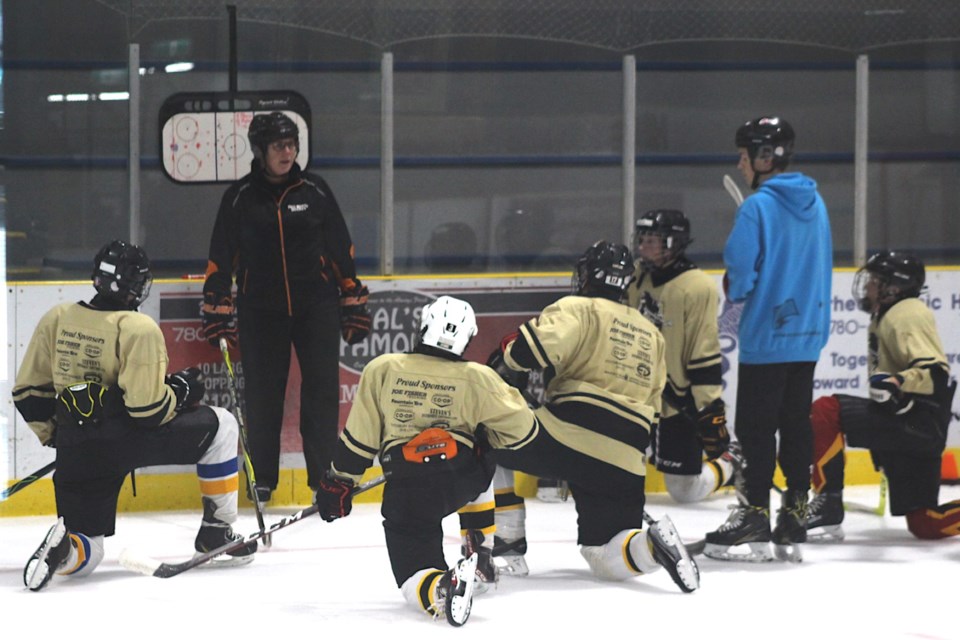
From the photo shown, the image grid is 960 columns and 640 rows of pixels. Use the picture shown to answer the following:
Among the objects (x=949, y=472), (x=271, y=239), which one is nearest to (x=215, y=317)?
(x=271, y=239)

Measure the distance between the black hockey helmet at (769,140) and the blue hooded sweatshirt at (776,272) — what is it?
0.07 metres

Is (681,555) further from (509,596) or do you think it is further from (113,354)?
(113,354)

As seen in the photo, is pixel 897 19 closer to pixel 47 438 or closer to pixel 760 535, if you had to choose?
pixel 760 535

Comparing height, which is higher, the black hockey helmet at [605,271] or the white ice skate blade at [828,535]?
the black hockey helmet at [605,271]

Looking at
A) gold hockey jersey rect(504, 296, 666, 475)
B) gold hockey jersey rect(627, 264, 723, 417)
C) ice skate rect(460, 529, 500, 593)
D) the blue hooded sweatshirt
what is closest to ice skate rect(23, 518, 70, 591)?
ice skate rect(460, 529, 500, 593)

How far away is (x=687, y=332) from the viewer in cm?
535

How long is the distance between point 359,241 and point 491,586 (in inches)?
94.4

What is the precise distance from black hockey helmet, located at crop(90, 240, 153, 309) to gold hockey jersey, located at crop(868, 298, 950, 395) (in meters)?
2.39

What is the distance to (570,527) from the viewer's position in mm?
5203

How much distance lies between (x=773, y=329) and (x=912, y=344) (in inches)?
25.2

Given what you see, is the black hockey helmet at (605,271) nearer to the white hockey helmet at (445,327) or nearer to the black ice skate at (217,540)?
the white hockey helmet at (445,327)

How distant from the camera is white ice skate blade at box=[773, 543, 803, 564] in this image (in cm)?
462

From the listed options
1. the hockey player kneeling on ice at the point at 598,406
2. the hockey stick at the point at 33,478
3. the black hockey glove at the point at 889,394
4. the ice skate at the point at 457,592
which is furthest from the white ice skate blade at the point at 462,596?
the black hockey glove at the point at 889,394

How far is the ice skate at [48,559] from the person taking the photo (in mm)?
4109
